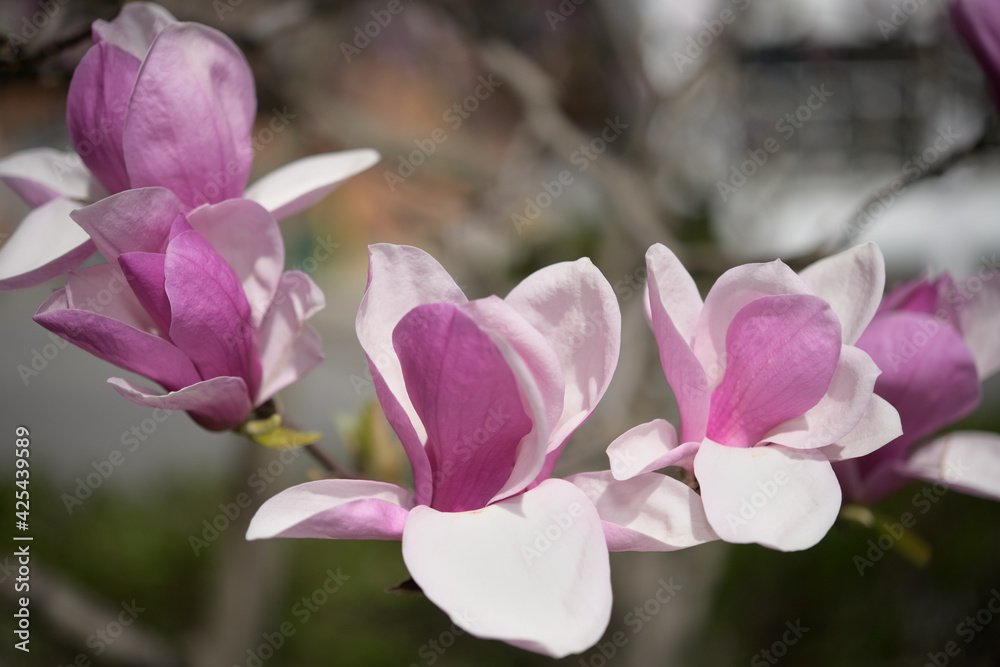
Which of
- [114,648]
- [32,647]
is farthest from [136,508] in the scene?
[114,648]

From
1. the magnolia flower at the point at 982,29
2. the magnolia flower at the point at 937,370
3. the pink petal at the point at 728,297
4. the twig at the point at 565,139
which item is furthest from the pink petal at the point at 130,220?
the twig at the point at 565,139

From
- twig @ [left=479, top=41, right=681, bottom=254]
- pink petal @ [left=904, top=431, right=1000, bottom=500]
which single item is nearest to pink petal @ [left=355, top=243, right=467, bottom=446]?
pink petal @ [left=904, top=431, right=1000, bottom=500]

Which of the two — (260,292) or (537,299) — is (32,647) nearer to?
(260,292)

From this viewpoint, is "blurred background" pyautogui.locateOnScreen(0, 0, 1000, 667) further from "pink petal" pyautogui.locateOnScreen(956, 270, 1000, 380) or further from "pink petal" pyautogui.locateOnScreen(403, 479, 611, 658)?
"pink petal" pyautogui.locateOnScreen(403, 479, 611, 658)

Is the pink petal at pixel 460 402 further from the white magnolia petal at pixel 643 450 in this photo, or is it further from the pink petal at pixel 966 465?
the pink petal at pixel 966 465

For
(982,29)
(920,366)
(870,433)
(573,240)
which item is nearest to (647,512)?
(870,433)

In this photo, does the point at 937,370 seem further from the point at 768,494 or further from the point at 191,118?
the point at 191,118

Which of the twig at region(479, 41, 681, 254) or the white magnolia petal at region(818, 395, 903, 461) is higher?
the white magnolia petal at region(818, 395, 903, 461)
